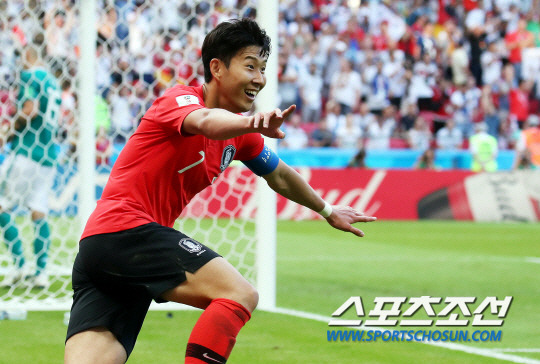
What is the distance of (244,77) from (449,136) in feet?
53.2

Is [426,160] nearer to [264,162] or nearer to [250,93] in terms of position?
[264,162]

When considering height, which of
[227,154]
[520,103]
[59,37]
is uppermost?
[59,37]

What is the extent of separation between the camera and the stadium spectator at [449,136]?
728 inches

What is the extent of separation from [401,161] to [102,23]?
1099cm

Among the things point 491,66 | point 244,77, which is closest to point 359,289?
point 244,77

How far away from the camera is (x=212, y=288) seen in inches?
133

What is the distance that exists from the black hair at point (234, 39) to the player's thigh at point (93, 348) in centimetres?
123

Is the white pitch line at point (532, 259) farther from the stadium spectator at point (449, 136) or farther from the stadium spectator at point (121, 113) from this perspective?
the stadium spectator at point (449, 136)

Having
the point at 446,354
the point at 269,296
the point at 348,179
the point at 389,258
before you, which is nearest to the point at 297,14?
the point at 348,179

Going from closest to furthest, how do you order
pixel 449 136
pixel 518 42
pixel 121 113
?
1. pixel 121 113
2. pixel 449 136
3. pixel 518 42

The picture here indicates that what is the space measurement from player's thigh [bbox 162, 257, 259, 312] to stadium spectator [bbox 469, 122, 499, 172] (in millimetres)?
14616

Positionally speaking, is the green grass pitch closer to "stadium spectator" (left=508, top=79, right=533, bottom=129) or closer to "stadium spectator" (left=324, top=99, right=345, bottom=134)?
"stadium spectator" (left=324, top=99, right=345, bottom=134)

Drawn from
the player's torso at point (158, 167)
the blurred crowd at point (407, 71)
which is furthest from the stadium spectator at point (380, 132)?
the player's torso at point (158, 167)

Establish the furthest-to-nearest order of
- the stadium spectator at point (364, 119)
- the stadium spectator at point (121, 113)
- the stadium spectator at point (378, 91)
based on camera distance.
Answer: the stadium spectator at point (378, 91), the stadium spectator at point (364, 119), the stadium spectator at point (121, 113)
